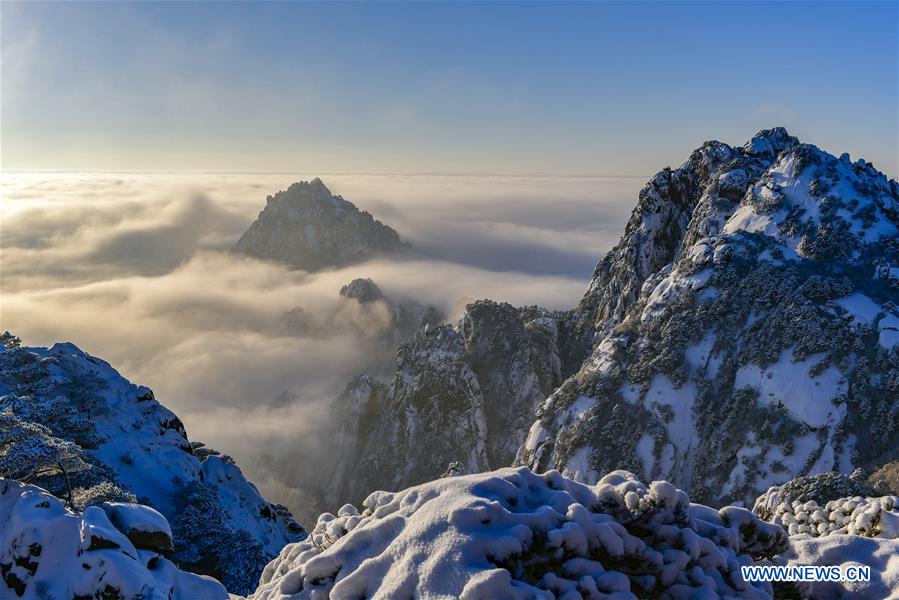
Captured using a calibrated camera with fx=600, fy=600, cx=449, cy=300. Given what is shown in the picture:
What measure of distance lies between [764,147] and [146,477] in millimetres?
91294

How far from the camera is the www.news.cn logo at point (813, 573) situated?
1641 cm

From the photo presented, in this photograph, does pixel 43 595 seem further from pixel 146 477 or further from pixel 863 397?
pixel 863 397

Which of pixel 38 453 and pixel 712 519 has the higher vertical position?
pixel 712 519

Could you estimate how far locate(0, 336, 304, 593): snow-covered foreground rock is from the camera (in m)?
40.1

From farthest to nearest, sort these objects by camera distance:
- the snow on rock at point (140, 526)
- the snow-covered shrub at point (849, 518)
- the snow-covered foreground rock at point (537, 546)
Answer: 1. the snow on rock at point (140, 526)
2. the snow-covered shrub at point (849, 518)
3. the snow-covered foreground rock at point (537, 546)

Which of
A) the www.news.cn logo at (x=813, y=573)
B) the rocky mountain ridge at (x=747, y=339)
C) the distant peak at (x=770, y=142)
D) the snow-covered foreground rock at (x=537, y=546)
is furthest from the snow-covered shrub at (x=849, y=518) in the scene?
the distant peak at (x=770, y=142)

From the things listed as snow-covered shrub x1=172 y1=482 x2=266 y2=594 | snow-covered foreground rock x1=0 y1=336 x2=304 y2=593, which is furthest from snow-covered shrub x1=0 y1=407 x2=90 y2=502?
snow-covered shrub x1=172 y1=482 x2=266 y2=594

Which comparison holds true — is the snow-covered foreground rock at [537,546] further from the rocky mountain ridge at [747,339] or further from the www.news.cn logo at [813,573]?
the rocky mountain ridge at [747,339]

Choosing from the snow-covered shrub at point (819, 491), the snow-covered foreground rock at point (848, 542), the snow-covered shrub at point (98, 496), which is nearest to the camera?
the snow-covered foreground rock at point (848, 542)

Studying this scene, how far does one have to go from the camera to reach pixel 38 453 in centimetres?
2669

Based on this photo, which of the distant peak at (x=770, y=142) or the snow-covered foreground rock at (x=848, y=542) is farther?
the distant peak at (x=770, y=142)

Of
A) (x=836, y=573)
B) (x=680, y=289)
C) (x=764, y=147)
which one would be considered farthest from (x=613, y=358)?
(x=836, y=573)

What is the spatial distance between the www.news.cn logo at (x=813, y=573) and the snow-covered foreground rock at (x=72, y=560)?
59.1 feet

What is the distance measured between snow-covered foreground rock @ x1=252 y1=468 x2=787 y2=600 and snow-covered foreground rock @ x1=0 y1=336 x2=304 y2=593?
24.0m
